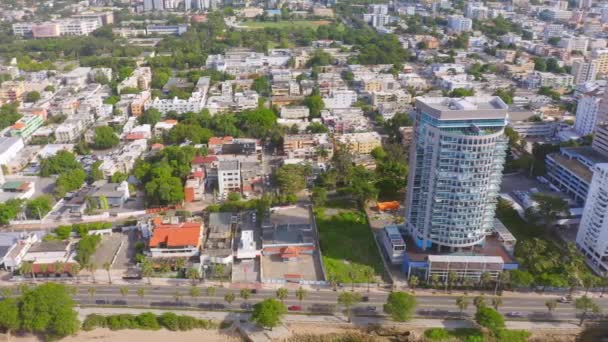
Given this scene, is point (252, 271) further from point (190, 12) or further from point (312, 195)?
point (190, 12)

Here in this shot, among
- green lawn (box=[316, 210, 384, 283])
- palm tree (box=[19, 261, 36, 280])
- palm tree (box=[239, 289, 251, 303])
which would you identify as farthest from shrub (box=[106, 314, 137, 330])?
green lawn (box=[316, 210, 384, 283])

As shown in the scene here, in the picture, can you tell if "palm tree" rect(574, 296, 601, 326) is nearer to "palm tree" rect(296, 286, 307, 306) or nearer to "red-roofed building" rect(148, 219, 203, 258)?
"palm tree" rect(296, 286, 307, 306)

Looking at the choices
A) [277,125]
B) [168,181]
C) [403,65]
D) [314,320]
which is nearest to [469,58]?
[403,65]

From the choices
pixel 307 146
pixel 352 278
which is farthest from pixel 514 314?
pixel 307 146

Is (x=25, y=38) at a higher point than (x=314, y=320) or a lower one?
higher

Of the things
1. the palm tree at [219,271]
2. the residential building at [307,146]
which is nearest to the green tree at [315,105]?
the residential building at [307,146]
